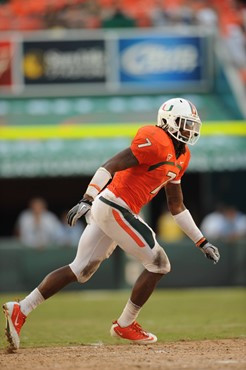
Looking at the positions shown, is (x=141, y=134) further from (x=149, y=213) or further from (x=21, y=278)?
(x=149, y=213)

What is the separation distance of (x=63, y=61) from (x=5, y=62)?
111 cm

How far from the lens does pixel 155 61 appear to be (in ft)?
62.3

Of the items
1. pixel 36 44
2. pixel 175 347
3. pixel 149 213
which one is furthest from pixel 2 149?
pixel 175 347

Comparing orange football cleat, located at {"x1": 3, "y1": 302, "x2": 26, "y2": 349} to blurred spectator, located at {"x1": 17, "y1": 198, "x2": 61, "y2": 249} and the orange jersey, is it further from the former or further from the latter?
blurred spectator, located at {"x1": 17, "y1": 198, "x2": 61, "y2": 249}

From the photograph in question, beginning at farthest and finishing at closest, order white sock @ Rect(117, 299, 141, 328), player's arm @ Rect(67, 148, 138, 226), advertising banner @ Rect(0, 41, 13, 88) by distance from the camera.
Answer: advertising banner @ Rect(0, 41, 13, 88)
white sock @ Rect(117, 299, 141, 328)
player's arm @ Rect(67, 148, 138, 226)

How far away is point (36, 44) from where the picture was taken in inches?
734

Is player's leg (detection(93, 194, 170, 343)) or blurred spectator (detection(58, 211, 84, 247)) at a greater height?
player's leg (detection(93, 194, 170, 343))

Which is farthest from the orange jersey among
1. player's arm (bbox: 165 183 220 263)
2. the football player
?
player's arm (bbox: 165 183 220 263)

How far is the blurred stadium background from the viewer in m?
17.8

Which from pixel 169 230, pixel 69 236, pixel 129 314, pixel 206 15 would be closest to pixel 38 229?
pixel 69 236

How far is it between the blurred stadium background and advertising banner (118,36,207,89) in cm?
2

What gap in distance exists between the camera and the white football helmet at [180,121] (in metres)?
8.45

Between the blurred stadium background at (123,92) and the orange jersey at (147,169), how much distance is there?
820 centimetres

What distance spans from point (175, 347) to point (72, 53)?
1098 centimetres
